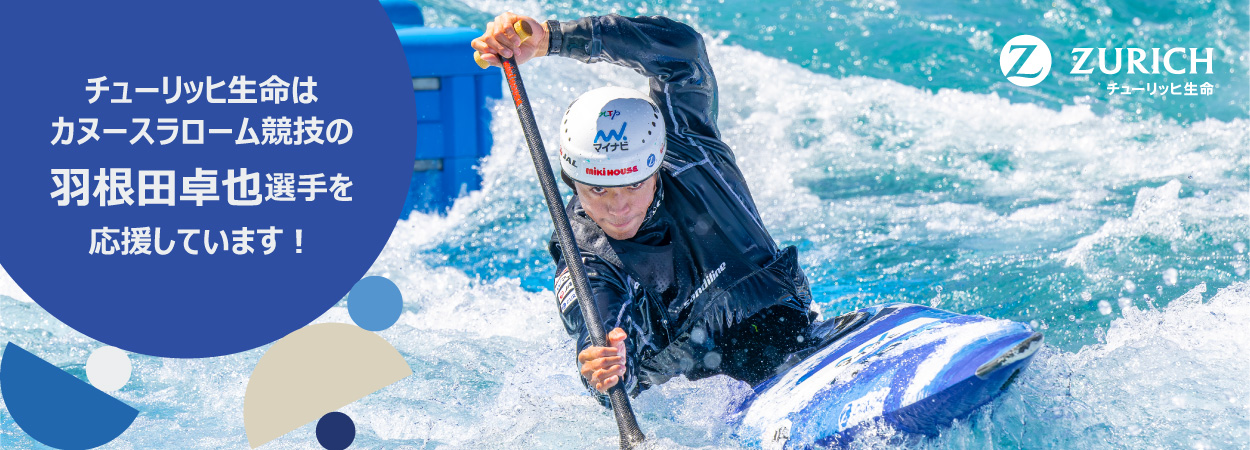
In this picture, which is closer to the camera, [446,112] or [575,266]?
[575,266]

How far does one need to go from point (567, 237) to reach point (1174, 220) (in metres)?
4.37

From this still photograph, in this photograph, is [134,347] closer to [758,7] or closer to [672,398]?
[672,398]

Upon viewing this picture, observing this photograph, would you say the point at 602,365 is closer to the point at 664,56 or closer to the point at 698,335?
the point at 698,335

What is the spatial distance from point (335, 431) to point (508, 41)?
1.88 meters

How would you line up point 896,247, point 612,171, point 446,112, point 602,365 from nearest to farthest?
point 602,365
point 612,171
point 896,247
point 446,112

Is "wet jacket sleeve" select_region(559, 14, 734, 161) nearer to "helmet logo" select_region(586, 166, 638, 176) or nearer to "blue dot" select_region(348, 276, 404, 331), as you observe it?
"helmet logo" select_region(586, 166, 638, 176)

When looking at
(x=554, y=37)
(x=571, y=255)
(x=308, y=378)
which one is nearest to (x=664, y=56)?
(x=554, y=37)

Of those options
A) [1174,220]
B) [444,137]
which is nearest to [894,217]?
[1174,220]

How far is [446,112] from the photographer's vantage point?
7082mm

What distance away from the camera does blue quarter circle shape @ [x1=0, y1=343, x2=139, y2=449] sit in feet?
15.0

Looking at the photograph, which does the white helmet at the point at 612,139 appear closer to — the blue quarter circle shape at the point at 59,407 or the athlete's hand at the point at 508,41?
the athlete's hand at the point at 508,41

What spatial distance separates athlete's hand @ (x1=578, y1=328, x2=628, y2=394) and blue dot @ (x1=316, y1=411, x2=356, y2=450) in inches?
61.6

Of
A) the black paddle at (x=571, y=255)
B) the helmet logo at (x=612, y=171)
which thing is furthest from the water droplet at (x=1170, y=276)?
the helmet logo at (x=612, y=171)

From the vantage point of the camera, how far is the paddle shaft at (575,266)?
3.44 m
